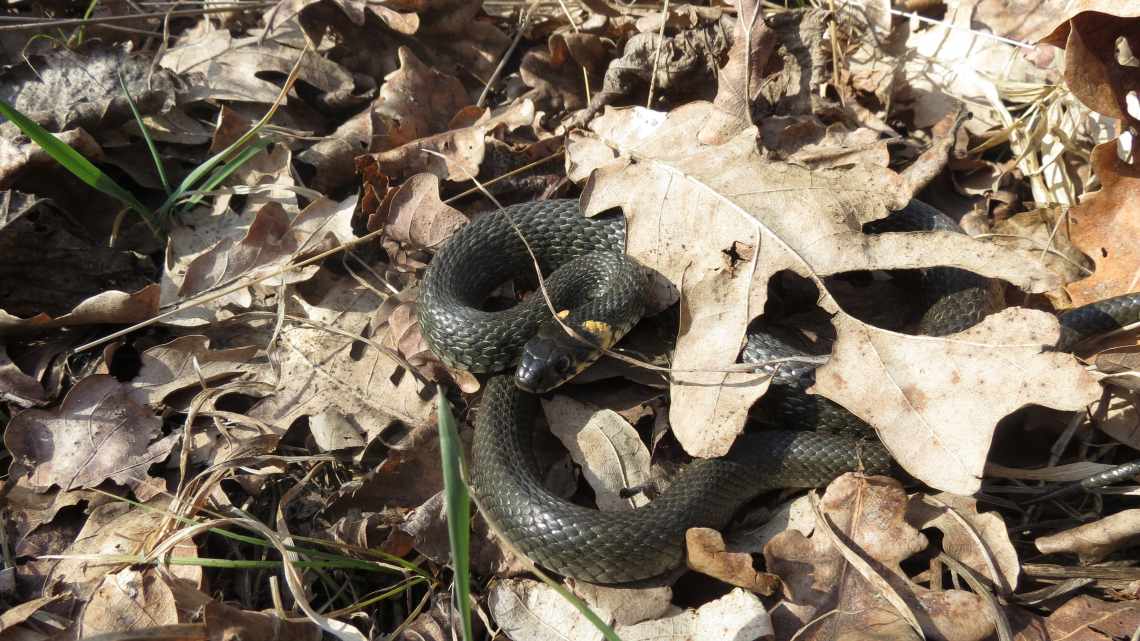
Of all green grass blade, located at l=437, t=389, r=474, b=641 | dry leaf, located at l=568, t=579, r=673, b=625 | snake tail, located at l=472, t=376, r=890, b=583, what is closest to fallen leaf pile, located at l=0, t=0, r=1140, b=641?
dry leaf, located at l=568, t=579, r=673, b=625

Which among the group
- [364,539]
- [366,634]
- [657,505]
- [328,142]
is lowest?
[366,634]

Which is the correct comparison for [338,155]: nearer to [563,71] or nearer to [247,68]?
[247,68]

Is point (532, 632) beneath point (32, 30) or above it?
beneath

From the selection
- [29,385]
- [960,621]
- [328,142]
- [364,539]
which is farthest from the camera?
[328,142]

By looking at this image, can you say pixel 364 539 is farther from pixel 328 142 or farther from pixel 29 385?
pixel 328 142

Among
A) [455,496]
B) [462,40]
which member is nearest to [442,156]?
[462,40]

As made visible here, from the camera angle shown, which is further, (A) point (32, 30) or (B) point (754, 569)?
(A) point (32, 30)

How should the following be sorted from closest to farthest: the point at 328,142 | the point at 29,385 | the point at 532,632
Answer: the point at 532,632
the point at 29,385
the point at 328,142

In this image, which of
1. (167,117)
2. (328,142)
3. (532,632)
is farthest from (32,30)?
(532,632)
